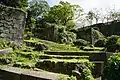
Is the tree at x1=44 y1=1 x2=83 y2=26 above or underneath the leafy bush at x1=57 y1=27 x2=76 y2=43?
above

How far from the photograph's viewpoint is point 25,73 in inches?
235

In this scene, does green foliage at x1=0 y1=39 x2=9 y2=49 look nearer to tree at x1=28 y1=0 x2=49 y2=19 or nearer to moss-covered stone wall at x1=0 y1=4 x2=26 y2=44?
moss-covered stone wall at x1=0 y1=4 x2=26 y2=44

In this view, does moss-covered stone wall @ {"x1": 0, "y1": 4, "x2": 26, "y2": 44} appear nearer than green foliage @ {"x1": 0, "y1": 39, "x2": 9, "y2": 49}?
No

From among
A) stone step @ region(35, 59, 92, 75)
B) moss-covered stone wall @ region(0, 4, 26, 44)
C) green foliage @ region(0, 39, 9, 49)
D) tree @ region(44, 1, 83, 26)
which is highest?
tree @ region(44, 1, 83, 26)

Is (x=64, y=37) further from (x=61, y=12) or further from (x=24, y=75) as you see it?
(x=61, y=12)

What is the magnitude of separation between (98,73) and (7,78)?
123 inches

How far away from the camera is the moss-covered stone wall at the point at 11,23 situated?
999cm

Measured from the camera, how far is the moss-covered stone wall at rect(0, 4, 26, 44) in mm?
9992

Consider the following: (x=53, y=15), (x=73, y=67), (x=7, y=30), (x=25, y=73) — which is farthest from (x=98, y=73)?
(x=53, y=15)

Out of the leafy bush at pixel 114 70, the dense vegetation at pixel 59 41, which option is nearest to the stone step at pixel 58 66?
the dense vegetation at pixel 59 41

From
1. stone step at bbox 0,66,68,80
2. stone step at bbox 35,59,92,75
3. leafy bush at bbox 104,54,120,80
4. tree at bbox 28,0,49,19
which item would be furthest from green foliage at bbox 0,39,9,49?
tree at bbox 28,0,49,19

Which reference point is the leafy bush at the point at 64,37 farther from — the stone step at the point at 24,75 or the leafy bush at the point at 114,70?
the leafy bush at the point at 114,70

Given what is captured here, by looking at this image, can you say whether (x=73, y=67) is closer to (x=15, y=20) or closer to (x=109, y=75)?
(x=109, y=75)

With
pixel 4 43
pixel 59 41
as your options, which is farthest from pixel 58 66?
pixel 59 41
